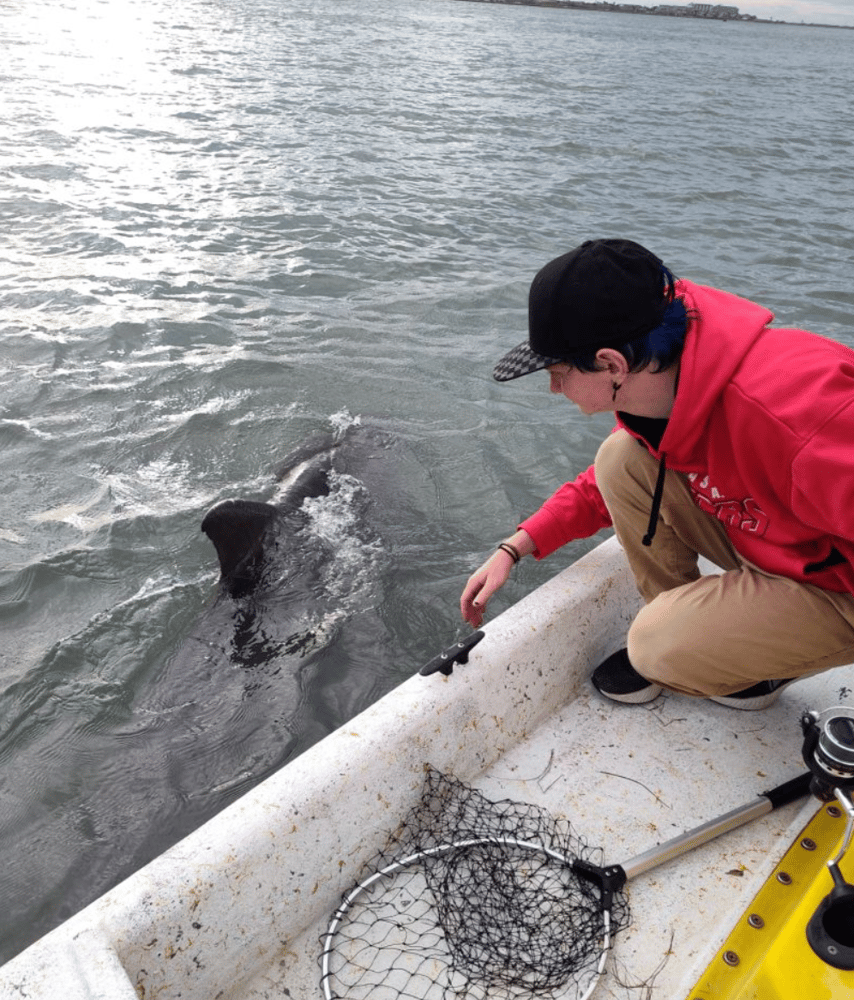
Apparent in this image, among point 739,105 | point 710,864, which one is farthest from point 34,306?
point 739,105

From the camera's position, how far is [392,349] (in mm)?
8562

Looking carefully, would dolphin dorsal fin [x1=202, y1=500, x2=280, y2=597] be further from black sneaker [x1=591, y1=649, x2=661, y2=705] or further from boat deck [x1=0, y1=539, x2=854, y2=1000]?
black sneaker [x1=591, y1=649, x2=661, y2=705]

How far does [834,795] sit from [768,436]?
3.33ft

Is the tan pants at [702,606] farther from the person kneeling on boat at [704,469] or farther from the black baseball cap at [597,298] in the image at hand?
the black baseball cap at [597,298]

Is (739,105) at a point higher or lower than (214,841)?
lower

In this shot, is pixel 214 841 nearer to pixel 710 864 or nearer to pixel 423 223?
pixel 710 864

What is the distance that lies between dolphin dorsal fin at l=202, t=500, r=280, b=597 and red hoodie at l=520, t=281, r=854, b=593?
2.52m

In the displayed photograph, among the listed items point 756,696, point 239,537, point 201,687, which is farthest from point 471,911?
point 239,537

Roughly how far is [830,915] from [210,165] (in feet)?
46.0

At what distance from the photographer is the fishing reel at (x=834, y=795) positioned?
82.7 inches

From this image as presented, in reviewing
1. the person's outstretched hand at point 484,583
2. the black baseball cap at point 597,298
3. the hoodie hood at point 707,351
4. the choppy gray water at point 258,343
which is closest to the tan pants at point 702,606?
the person's outstretched hand at point 484,583

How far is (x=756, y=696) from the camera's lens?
3.48 m

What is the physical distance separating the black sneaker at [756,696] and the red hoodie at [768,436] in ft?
2.18


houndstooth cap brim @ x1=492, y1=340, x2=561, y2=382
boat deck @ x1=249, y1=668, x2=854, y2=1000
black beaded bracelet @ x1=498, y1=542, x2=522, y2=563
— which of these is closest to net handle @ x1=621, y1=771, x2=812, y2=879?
boat deck @ x1=249, y1=668, x2=854, y2=1000
